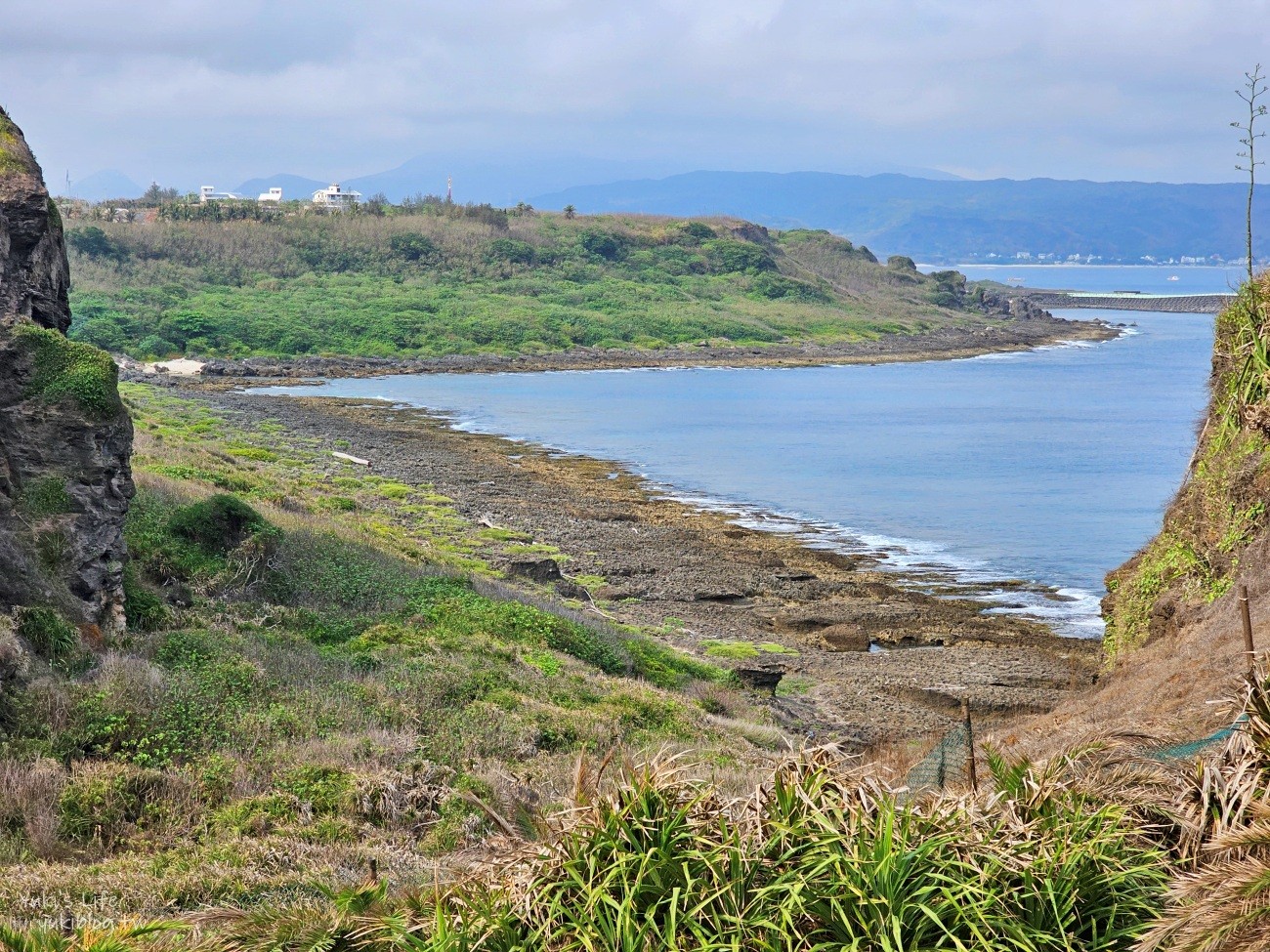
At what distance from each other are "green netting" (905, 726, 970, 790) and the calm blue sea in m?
13.4

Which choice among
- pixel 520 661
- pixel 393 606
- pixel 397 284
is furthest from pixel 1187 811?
pixel 397 284

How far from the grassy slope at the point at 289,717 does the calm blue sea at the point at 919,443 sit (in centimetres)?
1178

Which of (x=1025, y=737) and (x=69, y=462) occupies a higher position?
(x=69, y=462)

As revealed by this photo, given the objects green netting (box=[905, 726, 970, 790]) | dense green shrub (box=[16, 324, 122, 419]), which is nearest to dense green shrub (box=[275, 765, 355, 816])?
green netting (box=[905, 726, 970, 790])

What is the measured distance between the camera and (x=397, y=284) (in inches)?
4547

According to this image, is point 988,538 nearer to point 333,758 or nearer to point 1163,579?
point 1163,579

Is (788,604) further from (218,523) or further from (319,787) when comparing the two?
(319,787)

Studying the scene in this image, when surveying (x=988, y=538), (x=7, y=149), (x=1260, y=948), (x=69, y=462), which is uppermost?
(x=7, y=149)

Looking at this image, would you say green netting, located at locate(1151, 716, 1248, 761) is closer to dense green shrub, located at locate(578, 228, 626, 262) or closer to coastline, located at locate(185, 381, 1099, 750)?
coastline, located at locate(185, 381, 1099, 750)

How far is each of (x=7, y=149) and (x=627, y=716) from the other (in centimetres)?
1173

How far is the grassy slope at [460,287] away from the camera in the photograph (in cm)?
9375

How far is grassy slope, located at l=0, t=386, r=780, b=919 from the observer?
833 centimetres

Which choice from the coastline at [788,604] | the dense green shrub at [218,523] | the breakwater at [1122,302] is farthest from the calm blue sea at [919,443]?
the breakwater at [1122,302]

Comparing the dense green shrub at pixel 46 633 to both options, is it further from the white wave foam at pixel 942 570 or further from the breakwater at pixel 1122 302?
the breakwater at pixel 1122 302
